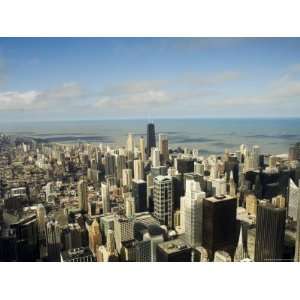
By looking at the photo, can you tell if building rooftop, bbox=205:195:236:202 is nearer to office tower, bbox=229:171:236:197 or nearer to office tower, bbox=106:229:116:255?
office tower, bbox=229:171:236:197

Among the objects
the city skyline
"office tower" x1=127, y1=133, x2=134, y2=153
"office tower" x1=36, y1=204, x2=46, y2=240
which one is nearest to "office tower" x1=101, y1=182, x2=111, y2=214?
"office tower" x1=127, y1=133, x2=134, y2=153

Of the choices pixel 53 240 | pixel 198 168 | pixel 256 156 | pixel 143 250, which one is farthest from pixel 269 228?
pixel 53 240

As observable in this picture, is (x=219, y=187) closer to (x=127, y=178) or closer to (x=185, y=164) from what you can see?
(x=185, y=164)

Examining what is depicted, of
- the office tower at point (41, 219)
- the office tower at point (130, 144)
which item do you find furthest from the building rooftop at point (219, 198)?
the office tower at point (41, 219)

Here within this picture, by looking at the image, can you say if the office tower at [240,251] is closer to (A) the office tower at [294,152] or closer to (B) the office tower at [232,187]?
(B) the office tower at [232,187]

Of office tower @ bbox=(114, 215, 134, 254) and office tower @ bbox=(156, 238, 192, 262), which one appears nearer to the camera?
office tower @ bbox=(156, 238, 192, 262)
